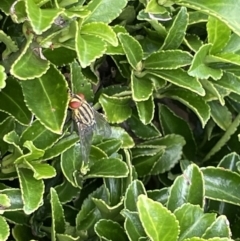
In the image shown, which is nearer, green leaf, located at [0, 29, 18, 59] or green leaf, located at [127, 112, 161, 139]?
green leaf, located at [0, 29, 18, 59]

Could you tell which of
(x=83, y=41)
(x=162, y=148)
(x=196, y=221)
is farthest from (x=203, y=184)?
(x=83, y=41)

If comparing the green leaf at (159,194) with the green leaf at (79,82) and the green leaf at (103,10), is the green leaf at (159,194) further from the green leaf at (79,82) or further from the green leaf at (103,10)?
the green leaf at (103,10)

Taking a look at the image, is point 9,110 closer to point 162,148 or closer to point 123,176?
point 123,176

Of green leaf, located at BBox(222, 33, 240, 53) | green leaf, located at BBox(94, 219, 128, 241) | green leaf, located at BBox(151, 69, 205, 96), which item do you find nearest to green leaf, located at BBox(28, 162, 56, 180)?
green leaf, located at BBox(94, 219, 128, 241)

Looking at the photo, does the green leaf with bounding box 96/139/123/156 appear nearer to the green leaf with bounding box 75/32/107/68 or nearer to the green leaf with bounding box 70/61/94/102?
the green leaf with bounding box 70/61/94/102

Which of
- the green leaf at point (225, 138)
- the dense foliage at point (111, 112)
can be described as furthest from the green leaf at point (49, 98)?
the green leaf at point (225, 138)

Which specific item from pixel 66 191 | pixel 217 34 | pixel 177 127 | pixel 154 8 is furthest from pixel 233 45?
pixel 66 191
